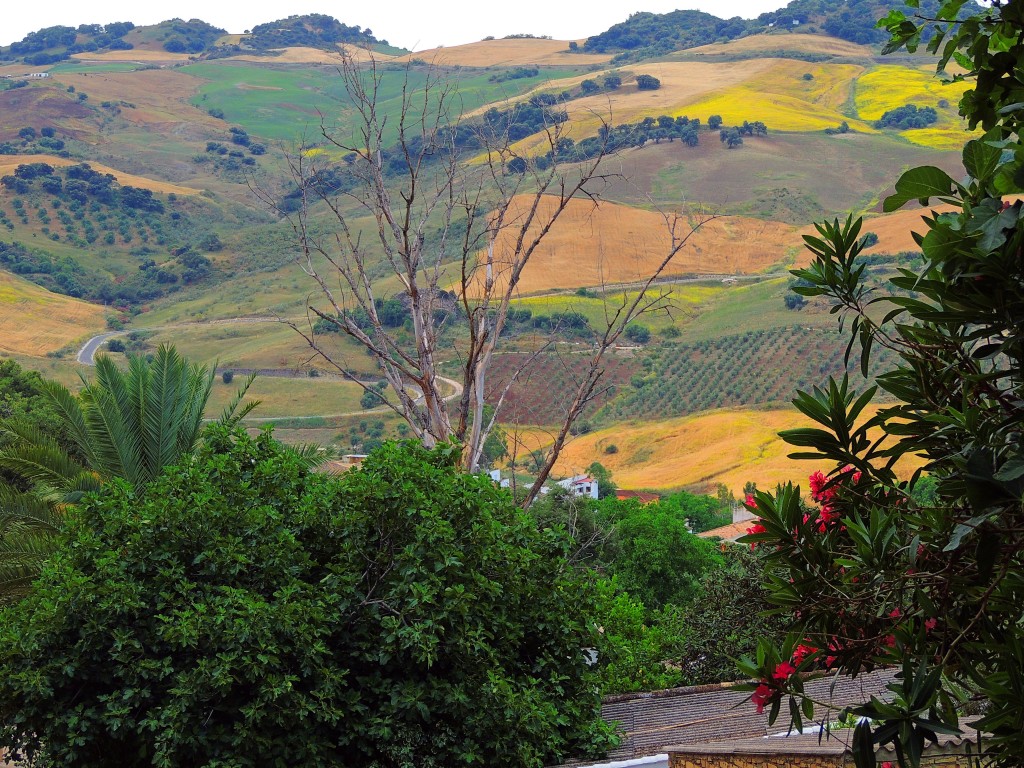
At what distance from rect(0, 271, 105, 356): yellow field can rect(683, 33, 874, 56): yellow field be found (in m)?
79.6

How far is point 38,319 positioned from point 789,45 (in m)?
86.7

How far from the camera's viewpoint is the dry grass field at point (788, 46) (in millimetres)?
119875

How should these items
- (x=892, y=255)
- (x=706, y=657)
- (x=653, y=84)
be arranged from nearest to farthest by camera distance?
(x=706, y=657)
(x=892, y=255)
(x=653, y=84)

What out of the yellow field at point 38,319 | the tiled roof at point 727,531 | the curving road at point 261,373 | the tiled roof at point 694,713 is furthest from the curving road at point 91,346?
the tiled roof at point 694,713

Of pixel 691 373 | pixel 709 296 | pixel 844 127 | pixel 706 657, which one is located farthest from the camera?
pixel 844 127

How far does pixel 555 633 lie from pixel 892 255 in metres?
57.6

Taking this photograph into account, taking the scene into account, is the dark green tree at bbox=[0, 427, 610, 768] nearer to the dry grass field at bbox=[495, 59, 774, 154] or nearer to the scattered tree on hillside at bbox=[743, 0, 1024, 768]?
the scattered tree on hillside at bbox=[743, 0, 1024, 768]

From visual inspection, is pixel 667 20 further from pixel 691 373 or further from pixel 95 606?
pixel 95 606

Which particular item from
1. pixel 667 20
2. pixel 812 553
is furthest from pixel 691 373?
pixel 667 20

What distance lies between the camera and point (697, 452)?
175ft

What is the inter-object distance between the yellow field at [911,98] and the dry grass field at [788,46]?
338 inches

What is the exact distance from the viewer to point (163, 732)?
6379mm

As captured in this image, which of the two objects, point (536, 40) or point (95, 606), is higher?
point (536, 40)

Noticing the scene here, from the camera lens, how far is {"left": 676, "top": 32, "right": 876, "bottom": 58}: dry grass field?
11988 cm
